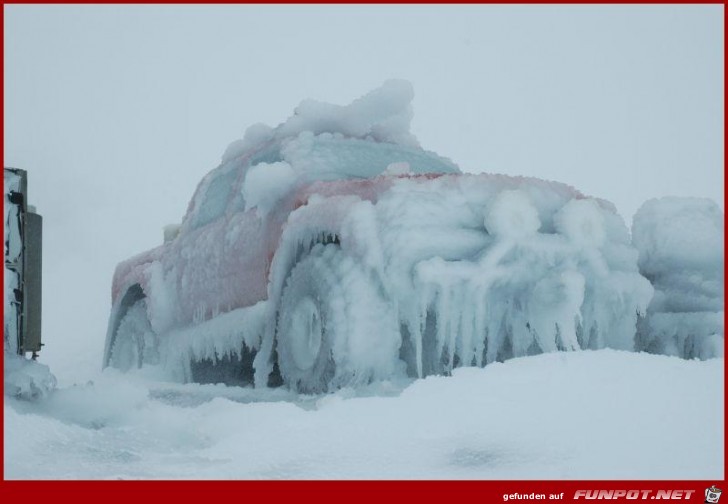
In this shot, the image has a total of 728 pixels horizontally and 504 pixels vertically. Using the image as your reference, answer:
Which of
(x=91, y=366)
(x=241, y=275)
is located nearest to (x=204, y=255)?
(x=241, y=275)

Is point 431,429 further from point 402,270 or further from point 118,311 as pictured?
point 118,311

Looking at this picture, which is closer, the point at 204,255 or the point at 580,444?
the point at 580,444

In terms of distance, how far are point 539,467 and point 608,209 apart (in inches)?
88.1

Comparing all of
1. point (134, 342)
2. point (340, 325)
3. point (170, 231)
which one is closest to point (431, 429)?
point (340, 325)

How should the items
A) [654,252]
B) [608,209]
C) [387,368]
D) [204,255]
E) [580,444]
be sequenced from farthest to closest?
[204,255] < [654,252] < [608,209] < [387,368] < [580,444]

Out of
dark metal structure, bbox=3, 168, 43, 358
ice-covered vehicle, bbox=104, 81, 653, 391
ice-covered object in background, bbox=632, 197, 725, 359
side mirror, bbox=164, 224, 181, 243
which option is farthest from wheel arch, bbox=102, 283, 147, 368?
ice-covered object in background, bbox=632, 197, 725, 359

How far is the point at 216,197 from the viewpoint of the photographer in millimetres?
6168

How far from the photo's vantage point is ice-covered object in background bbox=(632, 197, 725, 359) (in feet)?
16.0

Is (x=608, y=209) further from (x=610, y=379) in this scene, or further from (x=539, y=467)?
(x=539, y=467)

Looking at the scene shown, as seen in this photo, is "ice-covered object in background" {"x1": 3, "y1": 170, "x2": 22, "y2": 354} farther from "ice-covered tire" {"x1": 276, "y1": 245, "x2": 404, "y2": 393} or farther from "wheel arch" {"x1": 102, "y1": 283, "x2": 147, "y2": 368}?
"wheel arch" {"x1": 102, "y1": 283, "x2": 147, "y2": 368}

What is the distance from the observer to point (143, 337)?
6789 mm
